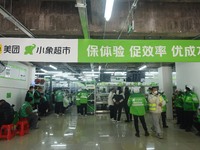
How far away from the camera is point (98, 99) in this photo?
1178cm

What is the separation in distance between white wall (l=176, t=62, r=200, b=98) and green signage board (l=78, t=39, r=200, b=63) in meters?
2.78

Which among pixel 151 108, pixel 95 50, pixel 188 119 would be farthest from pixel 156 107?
pixel 95 50

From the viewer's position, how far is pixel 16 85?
7.79 m

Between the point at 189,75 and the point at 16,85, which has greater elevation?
the point at 189,75

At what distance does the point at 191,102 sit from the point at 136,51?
10.7ft

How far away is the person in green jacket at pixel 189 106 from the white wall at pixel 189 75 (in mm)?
413

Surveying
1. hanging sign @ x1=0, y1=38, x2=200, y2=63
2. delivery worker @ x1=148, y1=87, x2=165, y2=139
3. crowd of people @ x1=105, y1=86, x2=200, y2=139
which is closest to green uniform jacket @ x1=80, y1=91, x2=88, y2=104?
crowd of people @ x1=105, y1=86, x2=200, y2=139

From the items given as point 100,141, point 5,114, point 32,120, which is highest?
point 5,114

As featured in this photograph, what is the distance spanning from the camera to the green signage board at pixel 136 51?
398 centimetres

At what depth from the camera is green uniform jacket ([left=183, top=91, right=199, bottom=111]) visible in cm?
602

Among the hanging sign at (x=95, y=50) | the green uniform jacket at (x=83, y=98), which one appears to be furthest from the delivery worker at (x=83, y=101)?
the hanging sign at (x=95, y=50)

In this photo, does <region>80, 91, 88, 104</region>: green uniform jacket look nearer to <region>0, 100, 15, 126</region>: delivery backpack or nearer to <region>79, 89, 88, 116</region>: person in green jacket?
<region>79, 89, 88, 116</region>: person in green jacket

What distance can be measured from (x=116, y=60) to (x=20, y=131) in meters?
3.92

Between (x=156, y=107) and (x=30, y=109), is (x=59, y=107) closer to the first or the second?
(x=30, y=109)
